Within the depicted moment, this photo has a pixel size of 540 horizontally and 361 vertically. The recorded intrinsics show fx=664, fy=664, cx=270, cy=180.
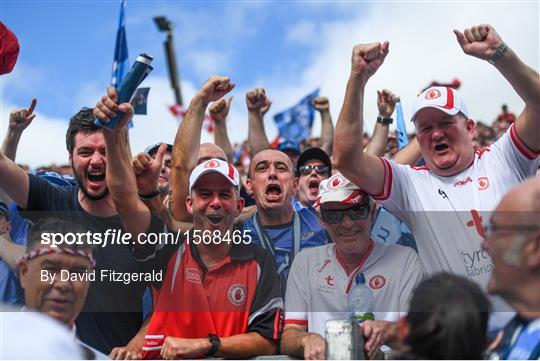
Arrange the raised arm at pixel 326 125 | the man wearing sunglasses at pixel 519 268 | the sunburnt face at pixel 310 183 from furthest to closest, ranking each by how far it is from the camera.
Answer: the raised arm at pixel 326 125 → the sunburnt face at pixel 310 183 → the man wearing sunglasses at pixel 519 268

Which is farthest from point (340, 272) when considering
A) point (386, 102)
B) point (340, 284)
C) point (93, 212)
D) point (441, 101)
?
point (386, 102)

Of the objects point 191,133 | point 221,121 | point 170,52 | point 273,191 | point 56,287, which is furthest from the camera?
point 170,52

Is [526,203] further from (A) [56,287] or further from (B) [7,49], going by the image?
(B) [7,49]

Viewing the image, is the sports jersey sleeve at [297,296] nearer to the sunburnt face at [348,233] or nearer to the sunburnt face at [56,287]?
the sunburnt face at [348,233]

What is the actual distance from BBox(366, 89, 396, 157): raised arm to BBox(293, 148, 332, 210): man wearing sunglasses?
43cm

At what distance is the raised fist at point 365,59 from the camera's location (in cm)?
322

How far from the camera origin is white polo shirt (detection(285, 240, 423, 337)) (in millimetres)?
3176

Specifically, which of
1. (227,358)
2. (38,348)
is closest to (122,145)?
(227,358)

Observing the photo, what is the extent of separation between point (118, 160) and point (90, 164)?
21.5 inches

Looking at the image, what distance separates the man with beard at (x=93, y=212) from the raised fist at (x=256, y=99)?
1.94 metres

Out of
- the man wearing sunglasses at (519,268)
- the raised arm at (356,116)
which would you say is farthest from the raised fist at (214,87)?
the man wearing sunglasses at (519,268)

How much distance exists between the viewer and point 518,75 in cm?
321

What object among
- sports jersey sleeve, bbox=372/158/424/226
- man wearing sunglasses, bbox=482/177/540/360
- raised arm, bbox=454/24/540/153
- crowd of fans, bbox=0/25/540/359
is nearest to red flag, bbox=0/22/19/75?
crowd of fans, bbox=0/25/540/359

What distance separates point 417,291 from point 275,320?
3.46 feet
